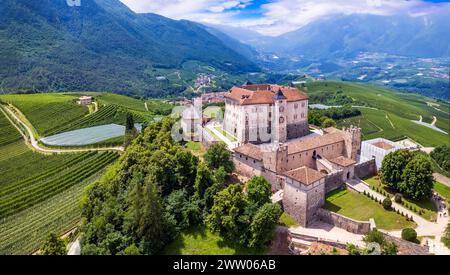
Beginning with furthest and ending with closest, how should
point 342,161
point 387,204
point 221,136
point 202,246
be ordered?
point 221,136 < point 342,161 < point 387,204 < point 202,246

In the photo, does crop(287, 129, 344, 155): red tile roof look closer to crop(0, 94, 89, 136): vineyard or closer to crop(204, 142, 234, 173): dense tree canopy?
crop(204, 142, 234, 173): dense tree canopy

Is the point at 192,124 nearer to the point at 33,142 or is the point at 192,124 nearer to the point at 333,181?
the point at 333,181

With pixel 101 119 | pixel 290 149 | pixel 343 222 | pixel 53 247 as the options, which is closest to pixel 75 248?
pixel 53 247

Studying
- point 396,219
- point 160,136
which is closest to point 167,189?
point 160,136

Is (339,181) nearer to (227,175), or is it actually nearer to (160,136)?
(227,175)

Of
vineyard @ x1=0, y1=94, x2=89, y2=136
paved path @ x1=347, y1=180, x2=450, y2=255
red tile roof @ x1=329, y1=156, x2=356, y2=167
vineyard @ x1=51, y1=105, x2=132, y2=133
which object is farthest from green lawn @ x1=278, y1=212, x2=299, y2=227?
vineyard @ x1=0, y1=94, x2=89, y2=136

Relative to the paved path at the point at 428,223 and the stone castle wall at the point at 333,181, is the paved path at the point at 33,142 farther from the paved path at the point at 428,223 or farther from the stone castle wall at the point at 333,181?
the paved path at the point at 428,223
